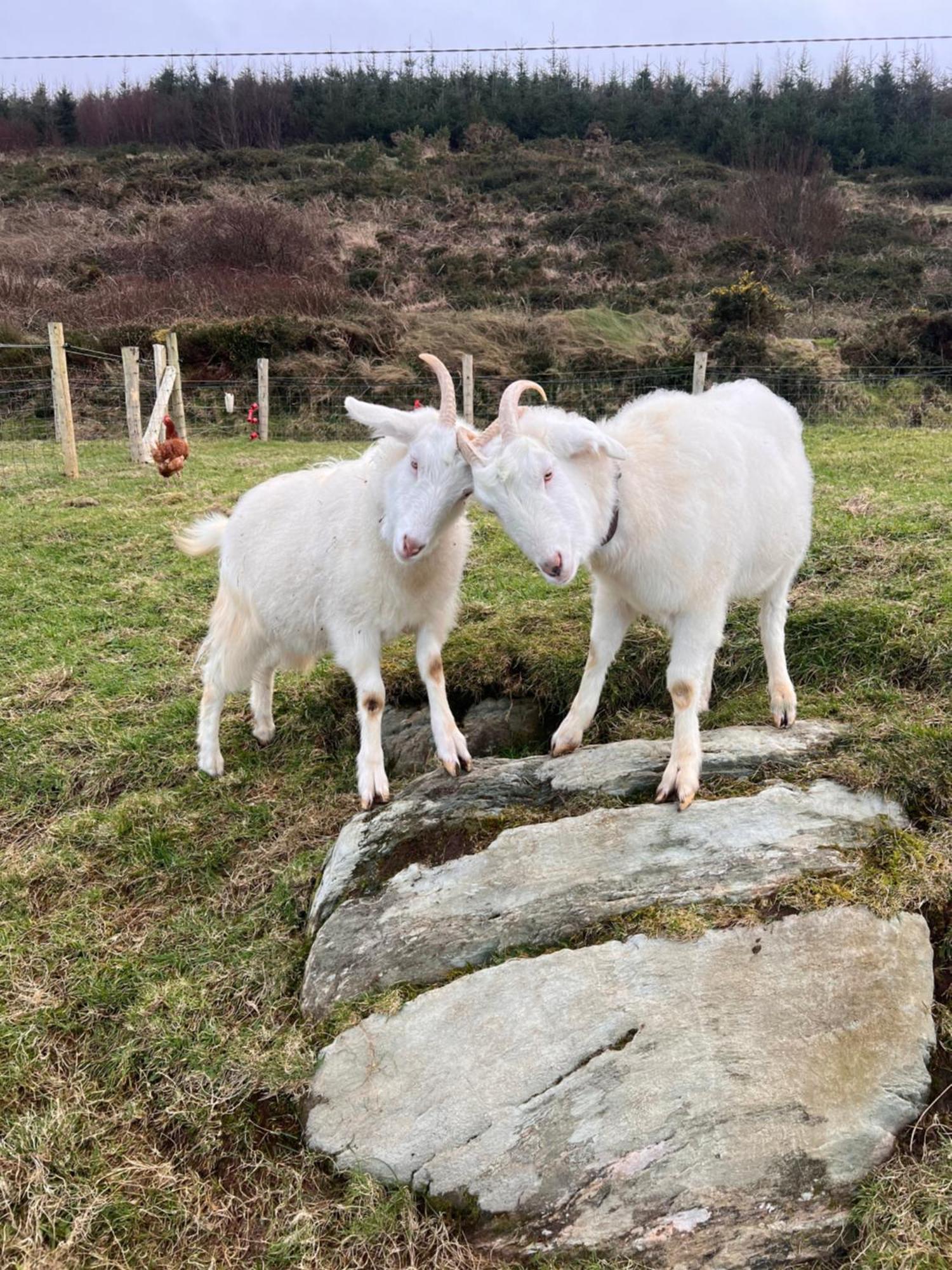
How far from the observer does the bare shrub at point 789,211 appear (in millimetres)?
27109

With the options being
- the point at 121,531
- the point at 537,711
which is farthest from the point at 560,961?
the point at 121,531

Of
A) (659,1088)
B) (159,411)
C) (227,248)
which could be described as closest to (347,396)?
(159,411)

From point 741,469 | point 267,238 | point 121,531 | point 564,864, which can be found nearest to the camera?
point 564,864

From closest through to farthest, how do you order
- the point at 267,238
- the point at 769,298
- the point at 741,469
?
the point at 741,469
the point at 769,298
the point at 267,238

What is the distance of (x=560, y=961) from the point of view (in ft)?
9.30

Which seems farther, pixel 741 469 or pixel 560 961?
pixel 741 469

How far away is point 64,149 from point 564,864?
46035 mm

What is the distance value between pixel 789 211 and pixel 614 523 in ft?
98.3

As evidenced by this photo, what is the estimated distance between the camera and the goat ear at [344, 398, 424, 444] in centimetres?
341

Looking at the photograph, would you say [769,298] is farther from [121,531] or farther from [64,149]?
[64,149]

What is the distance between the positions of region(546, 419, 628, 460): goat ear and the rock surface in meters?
1.72

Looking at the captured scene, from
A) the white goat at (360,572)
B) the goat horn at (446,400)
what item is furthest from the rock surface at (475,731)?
the goat horn at (446,400)

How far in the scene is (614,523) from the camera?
10.7 ft

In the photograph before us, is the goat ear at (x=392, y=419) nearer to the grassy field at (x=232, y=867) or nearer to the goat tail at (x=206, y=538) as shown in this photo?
the grassy field at (x=232, y=867)
